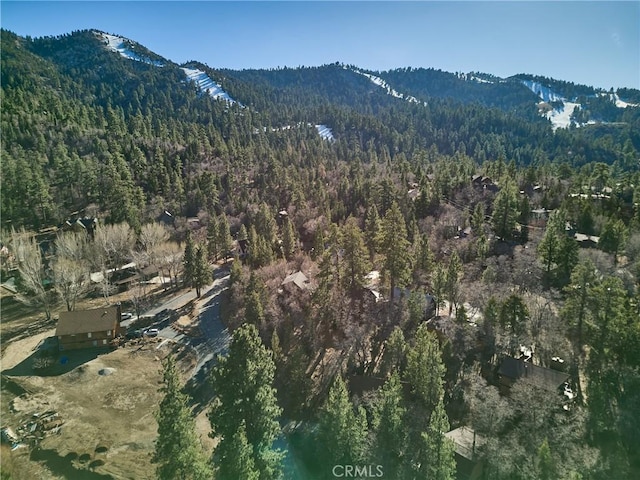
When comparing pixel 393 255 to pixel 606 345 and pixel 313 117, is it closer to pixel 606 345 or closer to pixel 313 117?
pixel 606 345

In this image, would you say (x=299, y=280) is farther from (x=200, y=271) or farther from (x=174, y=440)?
(x=174, y=440)

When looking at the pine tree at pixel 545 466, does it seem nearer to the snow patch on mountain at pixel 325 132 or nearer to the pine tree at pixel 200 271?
the pine tree at pixel 200 271

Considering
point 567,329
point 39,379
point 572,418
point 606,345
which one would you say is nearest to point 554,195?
point 567,329

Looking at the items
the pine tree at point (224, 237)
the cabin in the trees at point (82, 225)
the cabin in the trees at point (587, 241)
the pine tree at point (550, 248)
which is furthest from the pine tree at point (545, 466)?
the cabin in the trees at point (82, 225)

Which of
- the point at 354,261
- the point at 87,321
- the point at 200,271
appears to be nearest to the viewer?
the point at 87,321

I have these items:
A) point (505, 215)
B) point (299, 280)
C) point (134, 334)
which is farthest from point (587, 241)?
point (134, 334)

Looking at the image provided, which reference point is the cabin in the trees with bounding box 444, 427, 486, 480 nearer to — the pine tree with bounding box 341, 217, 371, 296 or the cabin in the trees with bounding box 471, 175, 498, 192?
the pine tree with bounding box 341, 217, 371, 296
